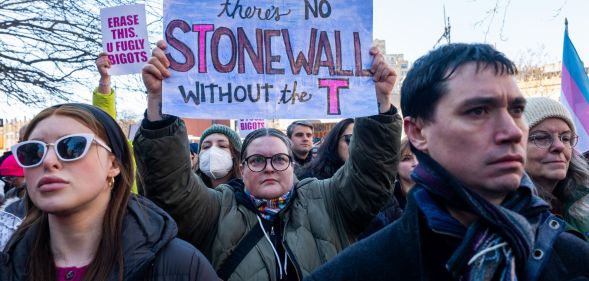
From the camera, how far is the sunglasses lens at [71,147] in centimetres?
202

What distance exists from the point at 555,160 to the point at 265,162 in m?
1.67

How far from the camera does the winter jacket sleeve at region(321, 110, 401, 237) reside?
2.84m

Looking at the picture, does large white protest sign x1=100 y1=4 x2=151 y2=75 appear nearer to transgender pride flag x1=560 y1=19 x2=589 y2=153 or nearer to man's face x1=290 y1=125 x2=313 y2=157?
man's face x1=290 y1=125 x2=313 y2=157

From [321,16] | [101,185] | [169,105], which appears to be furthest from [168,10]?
[101,185]

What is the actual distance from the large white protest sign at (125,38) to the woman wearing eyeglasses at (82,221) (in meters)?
2.44

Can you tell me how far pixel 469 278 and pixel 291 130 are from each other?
472 cm

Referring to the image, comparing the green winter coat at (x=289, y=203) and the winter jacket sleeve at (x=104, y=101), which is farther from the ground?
the winter jacket sleeve at (x=104, y=101)

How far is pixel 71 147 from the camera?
6.70ft

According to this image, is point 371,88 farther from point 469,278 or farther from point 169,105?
point 469,278

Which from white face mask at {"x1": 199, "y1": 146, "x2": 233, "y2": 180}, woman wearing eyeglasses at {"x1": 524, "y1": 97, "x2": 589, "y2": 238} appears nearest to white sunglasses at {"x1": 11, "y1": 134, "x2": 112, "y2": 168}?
white face mask at {"x1": 199, "y1": 146, "x2": 233, "y2": 180}

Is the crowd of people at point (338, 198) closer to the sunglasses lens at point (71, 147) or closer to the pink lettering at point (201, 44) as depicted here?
the sunglasses lens at point (71, 147)

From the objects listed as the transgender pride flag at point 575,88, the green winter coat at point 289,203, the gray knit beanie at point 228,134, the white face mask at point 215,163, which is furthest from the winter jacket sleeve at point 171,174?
the transgender pride flag at point 575,88

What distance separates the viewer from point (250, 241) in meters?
2.75

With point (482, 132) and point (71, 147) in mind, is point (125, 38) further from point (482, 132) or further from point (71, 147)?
point (482, 132)
